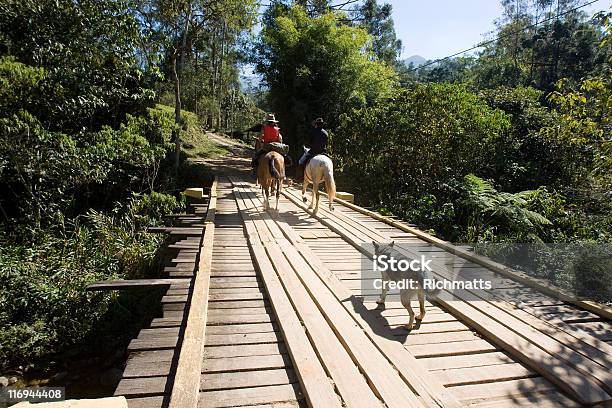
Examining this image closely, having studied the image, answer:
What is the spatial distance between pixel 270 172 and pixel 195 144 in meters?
17.1

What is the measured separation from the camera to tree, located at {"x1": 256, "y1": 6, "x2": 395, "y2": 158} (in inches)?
614

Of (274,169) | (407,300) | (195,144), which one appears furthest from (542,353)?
(195,144)

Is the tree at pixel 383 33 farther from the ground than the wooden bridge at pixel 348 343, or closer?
farther from the ground

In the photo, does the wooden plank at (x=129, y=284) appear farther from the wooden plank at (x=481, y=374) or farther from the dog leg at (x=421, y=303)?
the wooden plank at (x=481, y=374)

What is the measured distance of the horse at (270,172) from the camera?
7905 mm

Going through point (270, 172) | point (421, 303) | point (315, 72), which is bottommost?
point (421, 303)

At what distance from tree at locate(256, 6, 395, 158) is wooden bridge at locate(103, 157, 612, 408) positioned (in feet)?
40.0

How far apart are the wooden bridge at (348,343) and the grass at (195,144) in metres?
18.1

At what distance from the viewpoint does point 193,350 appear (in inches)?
108

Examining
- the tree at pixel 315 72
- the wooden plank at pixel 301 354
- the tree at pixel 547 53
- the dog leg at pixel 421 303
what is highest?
the tree at pixel 547 53

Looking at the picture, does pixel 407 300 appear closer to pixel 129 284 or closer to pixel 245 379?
pixel 245 379

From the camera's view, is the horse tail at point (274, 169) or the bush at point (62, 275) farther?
the horse tail at point (274, 169)

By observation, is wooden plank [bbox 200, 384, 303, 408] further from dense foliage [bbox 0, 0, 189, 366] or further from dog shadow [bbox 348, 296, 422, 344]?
dense foliage [bbox 0, 0, 189, 366]

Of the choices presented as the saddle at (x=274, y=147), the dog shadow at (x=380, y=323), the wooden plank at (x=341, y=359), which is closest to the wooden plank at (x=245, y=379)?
the wooden plank at (x=341, y=359)
